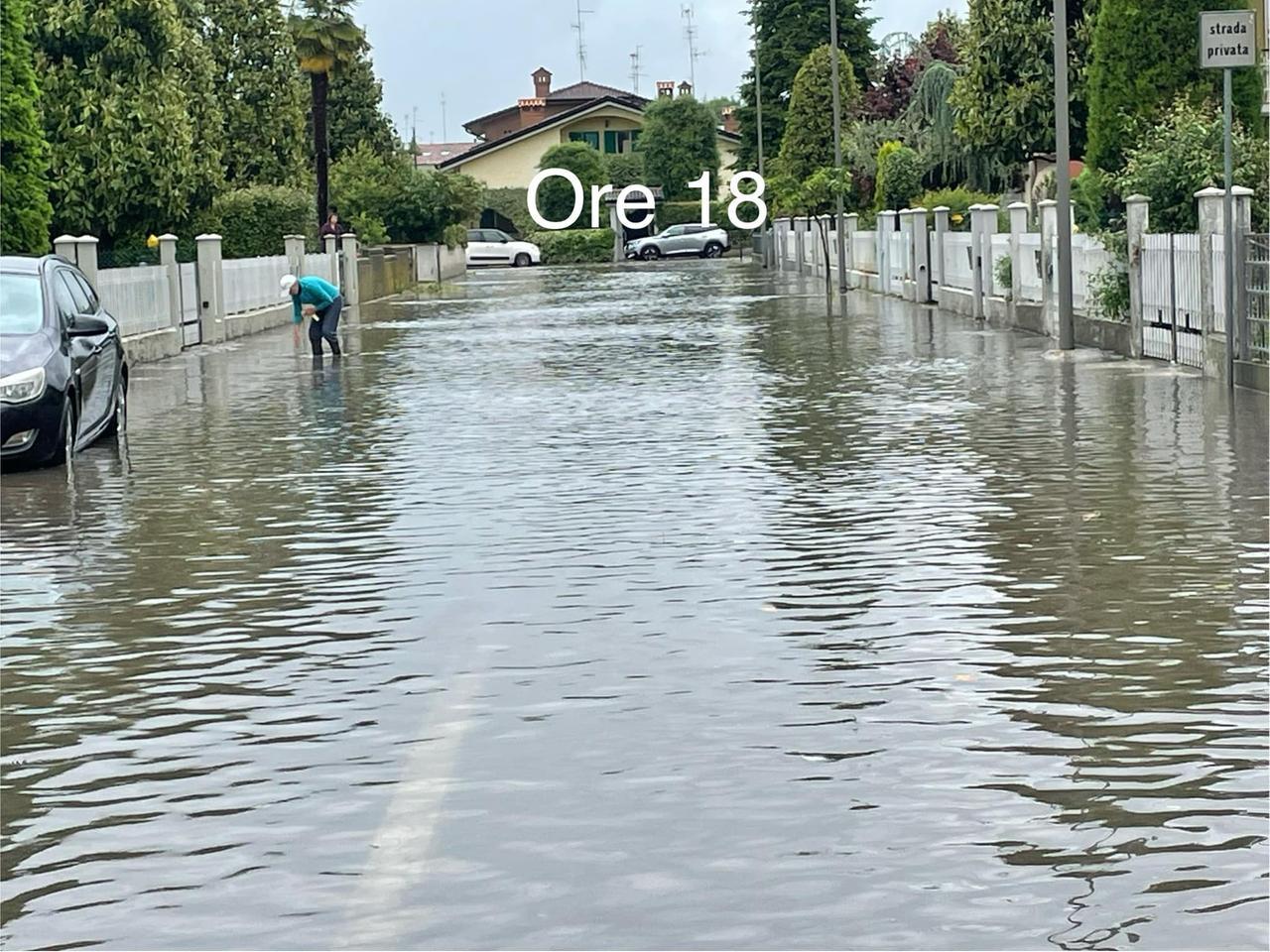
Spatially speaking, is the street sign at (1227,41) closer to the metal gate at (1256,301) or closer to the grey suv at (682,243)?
the metal gate at (1256,301)

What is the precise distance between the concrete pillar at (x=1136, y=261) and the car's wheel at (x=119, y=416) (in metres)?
11.2

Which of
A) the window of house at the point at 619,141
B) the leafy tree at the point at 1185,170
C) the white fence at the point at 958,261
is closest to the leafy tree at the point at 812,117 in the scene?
the window of house at the point at 619,141

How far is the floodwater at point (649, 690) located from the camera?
5852mm

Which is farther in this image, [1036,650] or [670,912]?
[1036,650]

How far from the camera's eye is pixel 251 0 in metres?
74.6

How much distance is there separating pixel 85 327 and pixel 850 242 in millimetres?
41145

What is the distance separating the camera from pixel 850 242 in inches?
2259

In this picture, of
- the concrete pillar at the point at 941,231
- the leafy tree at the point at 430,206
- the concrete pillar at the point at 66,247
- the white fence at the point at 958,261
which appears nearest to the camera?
the concrete pillar at the point at 66,247

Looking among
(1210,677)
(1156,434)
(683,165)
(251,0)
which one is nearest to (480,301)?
(251,0)

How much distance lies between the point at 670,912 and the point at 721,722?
2.16 metres

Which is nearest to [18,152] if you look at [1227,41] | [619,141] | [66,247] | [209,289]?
[209,289]

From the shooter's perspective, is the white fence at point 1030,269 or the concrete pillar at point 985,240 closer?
the white fence at point 1030,269

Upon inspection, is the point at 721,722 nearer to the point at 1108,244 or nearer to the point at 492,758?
the point at 492,758

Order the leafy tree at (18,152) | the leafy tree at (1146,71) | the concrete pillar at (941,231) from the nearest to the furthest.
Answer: the leafy tree at (18,152)
the leafy tree at (1146,71)
the concrete pillar at (941,231)
